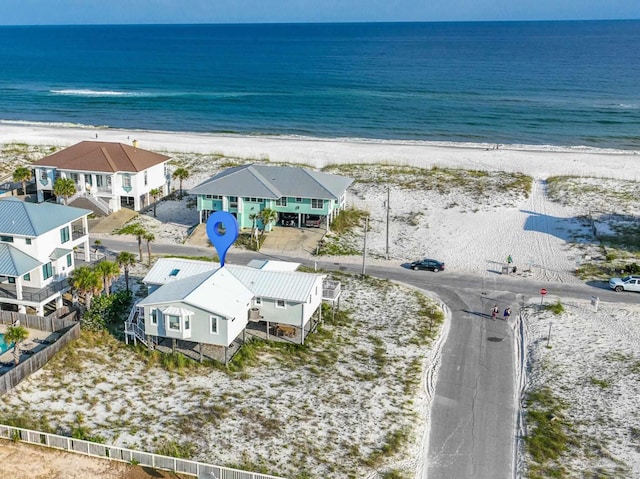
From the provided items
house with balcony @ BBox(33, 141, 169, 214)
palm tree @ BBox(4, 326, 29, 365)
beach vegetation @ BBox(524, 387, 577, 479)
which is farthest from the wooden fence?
beach vegetation @ BBox(524, 387, 577, 479)

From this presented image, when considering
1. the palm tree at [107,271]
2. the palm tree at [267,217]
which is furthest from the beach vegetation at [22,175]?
the palm tree at [107,271]

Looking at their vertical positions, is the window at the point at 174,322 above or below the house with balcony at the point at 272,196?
below

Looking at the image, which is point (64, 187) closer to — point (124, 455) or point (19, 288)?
point (19, 288)

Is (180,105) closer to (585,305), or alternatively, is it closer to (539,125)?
(539,125)

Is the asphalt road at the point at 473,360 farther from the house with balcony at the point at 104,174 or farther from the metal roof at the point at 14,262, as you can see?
the metal roof at the point at 14,262

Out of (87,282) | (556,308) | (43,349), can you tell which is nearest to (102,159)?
(87,282)

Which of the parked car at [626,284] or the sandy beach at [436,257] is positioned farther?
the parked car at [626,284]

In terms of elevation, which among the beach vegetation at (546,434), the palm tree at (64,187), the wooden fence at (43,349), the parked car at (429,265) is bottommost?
the beach vegetation at (546,434)

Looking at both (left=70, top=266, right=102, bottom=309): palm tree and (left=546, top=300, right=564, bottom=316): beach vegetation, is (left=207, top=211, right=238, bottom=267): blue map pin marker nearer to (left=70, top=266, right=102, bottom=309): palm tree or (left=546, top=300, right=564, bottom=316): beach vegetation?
(left=70, top=266, right=102, bottom=309): palm tree
